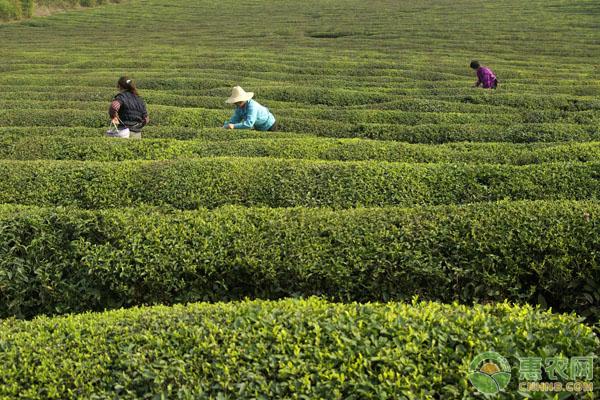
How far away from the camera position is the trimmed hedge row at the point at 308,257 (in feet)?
19.7

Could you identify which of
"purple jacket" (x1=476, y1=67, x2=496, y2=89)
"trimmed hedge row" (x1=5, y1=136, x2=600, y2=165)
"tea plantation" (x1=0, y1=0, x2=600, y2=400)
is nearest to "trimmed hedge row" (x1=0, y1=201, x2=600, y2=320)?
"tea plantation" (x1=0, y1=0, x2=600, y2=400)

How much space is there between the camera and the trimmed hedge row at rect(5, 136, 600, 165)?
36.2ft

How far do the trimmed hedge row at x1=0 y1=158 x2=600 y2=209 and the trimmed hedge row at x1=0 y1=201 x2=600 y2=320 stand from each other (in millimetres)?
1766

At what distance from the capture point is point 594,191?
8.20 metres

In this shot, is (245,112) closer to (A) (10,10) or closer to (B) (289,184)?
(B) (289,184)

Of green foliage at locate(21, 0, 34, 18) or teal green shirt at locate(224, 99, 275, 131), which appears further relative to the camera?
green foliage at locate(21, 0, 34, 18)

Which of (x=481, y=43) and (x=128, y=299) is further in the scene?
(x=481, y=43)

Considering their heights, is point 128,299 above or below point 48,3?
below

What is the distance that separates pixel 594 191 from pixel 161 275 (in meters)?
6.58

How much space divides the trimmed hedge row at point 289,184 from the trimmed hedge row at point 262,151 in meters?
1.99

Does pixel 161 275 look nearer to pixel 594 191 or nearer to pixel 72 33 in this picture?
pixel 594 191

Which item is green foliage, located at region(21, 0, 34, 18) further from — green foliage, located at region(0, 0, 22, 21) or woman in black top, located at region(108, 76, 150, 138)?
woman in black top, located at region(108, 76, 150, 138)

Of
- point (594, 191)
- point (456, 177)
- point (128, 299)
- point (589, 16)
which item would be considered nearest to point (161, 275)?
point (128, 299)

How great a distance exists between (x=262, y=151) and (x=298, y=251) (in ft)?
17.9
